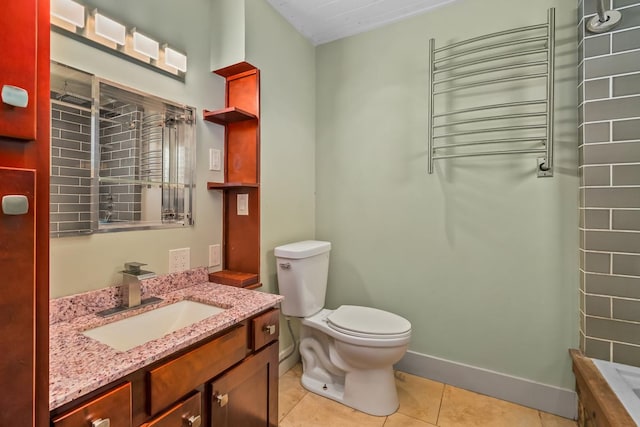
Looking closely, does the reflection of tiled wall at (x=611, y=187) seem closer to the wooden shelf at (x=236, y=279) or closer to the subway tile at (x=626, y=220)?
the subway tile at (x=626, y=220)

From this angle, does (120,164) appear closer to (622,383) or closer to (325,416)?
(325,416)

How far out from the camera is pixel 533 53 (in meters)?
1.68

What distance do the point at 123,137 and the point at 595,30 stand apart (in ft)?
7.51

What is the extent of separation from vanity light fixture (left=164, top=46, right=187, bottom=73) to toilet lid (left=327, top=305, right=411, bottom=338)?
61.7 inches

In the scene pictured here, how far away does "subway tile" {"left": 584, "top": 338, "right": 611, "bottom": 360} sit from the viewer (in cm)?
148

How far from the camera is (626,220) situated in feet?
4.71

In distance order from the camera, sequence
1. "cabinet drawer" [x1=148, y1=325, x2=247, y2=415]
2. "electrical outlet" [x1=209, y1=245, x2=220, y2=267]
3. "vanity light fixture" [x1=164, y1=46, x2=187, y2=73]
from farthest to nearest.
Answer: "electrical outlet" [x1=209, y1=245, x2=220, y2=267] → "vanity light fixture" [x1=164, y1=46, x2=187, y2=73] → "cabinet drawer" [x1=148, y1=325, x2=247, y2=415]

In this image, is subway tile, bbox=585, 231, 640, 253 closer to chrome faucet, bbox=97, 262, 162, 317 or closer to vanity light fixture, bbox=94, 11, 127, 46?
chrome faucet, bbox=97, 262, 162, 317

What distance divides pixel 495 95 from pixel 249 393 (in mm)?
2033

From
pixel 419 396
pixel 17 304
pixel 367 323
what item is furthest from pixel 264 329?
pixel 419 396

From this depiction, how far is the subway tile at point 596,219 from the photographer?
58.0 inches

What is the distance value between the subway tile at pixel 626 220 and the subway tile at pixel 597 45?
31.0 inches

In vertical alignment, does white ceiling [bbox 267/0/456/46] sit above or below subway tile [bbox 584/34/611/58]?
above

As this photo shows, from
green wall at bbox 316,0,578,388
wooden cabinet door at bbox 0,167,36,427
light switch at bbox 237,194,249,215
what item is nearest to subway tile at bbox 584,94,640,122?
green wall at bbox 316,0,578,388
